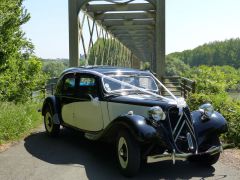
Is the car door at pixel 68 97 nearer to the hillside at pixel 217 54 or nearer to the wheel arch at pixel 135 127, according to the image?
the wheel arch at pixel 135 127

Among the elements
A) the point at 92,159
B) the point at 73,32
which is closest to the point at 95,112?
the point at 92,159

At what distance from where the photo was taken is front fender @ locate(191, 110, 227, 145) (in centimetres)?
598

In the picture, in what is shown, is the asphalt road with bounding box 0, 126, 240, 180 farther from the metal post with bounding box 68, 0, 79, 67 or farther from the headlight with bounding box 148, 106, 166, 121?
the metal post with bounding box 68, 0, 79, 67

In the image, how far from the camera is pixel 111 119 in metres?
6.52

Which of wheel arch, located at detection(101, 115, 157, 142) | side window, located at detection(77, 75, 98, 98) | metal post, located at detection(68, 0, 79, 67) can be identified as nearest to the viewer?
wheel arch, located at detection(101, 115, 157, 142)

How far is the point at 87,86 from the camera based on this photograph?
732cm

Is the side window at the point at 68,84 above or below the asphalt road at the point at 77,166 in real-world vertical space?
above

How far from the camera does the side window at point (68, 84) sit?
7.88m

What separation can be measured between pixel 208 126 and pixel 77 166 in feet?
7.55

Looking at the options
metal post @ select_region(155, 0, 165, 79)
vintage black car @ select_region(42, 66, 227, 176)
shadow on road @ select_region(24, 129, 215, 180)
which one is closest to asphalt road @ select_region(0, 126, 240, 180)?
shadow on road @ select_region(24, 129, 215, 180)

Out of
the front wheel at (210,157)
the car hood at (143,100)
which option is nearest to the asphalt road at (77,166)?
the front wheel at (210,157)

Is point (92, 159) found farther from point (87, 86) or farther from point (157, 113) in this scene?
point (157, 113)

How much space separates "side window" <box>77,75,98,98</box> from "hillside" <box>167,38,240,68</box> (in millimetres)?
148165

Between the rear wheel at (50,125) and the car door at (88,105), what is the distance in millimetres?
1072
